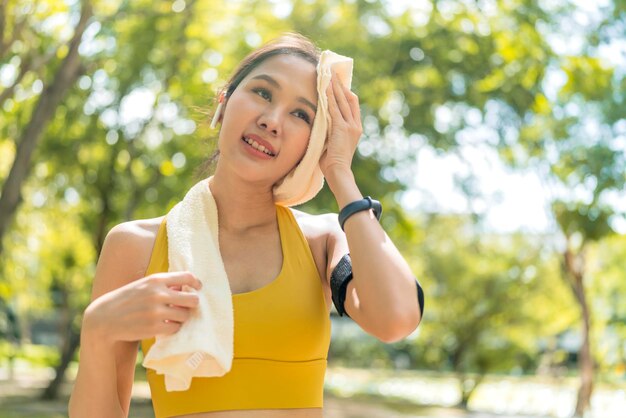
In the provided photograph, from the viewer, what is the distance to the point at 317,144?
6.21 feet

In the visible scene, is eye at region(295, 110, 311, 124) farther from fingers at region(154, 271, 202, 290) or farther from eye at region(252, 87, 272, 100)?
fingers at region(154, 271, 202, 290)

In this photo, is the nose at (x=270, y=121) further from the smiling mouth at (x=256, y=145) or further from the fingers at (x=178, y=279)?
the fingers at (x=178, y=279)

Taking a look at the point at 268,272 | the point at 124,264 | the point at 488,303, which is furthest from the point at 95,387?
the point at 488,303

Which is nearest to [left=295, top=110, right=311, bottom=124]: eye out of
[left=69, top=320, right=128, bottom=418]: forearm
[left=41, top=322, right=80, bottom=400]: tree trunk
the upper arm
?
the upper arm

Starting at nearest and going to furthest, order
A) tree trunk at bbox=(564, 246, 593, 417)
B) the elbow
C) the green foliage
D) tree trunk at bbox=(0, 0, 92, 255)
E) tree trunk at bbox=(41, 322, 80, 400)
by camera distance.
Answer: the elbow
tree trunk at bbox=(0, 0, 92, 255)
tree trunk at bbox=(41, 322, 80, 400)
tree trunk at bbox=(564, 246, 593, 417)
the green foliage

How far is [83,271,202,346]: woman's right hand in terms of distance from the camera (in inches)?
60.7

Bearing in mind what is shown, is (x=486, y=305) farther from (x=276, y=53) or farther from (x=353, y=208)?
(x=353, y=208)

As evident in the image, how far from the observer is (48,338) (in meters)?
41.6

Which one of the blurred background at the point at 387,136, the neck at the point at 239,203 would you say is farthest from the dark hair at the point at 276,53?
the blurred background at the point at 387,136

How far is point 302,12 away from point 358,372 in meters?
18.8

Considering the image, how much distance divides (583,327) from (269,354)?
1527 cm

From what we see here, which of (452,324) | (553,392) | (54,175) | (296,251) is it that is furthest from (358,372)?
(296,251)

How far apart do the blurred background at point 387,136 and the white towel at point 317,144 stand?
4.55 m

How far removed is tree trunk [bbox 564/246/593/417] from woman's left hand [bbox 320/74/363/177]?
1483cm
